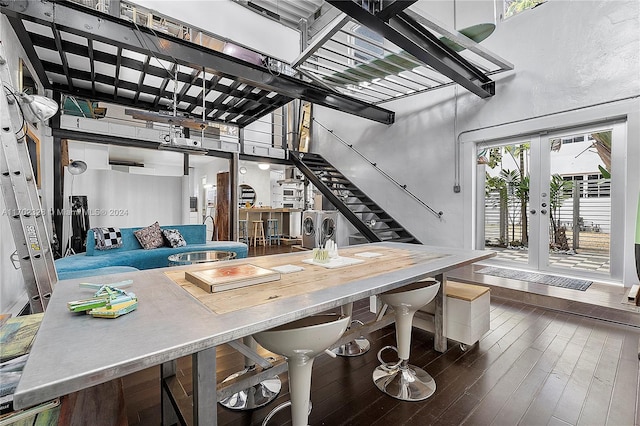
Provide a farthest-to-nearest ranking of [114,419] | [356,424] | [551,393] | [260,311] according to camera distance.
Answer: [551,393] < [356,424] < [114,419] < [260,311]

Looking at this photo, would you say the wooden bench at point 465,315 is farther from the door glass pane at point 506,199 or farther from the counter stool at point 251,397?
the door glass pane at point 506,199

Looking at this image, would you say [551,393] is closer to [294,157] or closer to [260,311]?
[260,311]

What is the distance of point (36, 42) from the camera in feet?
11.9

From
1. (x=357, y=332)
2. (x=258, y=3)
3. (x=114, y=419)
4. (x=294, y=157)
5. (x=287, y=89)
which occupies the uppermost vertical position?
(x=258, y=3)

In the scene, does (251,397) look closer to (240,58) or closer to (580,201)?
(240,58)

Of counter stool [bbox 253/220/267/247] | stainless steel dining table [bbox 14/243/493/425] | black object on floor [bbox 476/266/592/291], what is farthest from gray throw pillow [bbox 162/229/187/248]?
black object on floor [bbox 476/266/592/291]

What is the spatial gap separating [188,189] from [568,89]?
25.5 ft

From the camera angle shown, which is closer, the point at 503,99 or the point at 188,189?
the point at 503,99

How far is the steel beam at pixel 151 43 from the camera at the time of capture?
8.90 ft

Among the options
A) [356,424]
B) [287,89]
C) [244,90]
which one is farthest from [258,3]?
[356,424]

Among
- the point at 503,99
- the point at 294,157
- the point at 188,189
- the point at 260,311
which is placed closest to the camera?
the point at 260,311

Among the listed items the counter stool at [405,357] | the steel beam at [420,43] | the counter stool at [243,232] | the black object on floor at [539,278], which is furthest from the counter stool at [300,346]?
the counter stool at [243,232]

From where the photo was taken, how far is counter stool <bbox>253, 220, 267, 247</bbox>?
8820 mm

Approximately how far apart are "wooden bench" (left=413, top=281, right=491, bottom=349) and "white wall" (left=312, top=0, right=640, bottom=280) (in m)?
2.48
